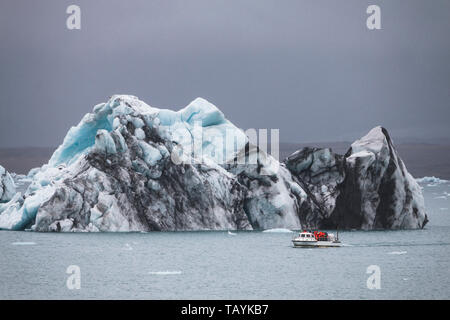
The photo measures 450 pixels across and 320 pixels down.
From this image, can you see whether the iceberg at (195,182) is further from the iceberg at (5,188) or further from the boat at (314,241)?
the iceberg at (5,188)

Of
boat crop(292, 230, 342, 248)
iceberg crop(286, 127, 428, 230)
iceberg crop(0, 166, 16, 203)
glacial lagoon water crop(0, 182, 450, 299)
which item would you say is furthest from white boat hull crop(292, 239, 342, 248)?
iceberg crop(0, 166, 16, 203)

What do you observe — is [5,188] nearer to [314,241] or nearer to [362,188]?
[362,188]

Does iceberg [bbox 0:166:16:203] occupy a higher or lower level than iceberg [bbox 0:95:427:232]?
lower

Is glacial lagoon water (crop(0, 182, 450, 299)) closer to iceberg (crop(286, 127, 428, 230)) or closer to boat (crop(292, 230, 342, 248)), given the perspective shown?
boat (crop(292, 230, 342, 248))

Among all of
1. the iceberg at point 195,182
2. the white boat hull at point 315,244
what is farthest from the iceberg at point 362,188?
the white boat hull at point 315,244

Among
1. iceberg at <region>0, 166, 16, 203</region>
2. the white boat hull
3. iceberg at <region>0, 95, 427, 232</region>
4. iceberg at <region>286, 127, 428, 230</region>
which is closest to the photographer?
the white boat hull

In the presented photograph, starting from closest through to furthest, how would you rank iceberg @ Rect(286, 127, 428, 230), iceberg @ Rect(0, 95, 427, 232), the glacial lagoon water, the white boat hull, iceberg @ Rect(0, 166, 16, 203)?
the glacial lagoon water
the white boat hull
iceberg @ Rect(0, 95, 427, 232)
iceberg @ Rect(286, 127, 428, 230)
iceberg @ Rect(0, 166, 16, 203)

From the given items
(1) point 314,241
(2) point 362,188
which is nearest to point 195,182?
(1) point 314,241
